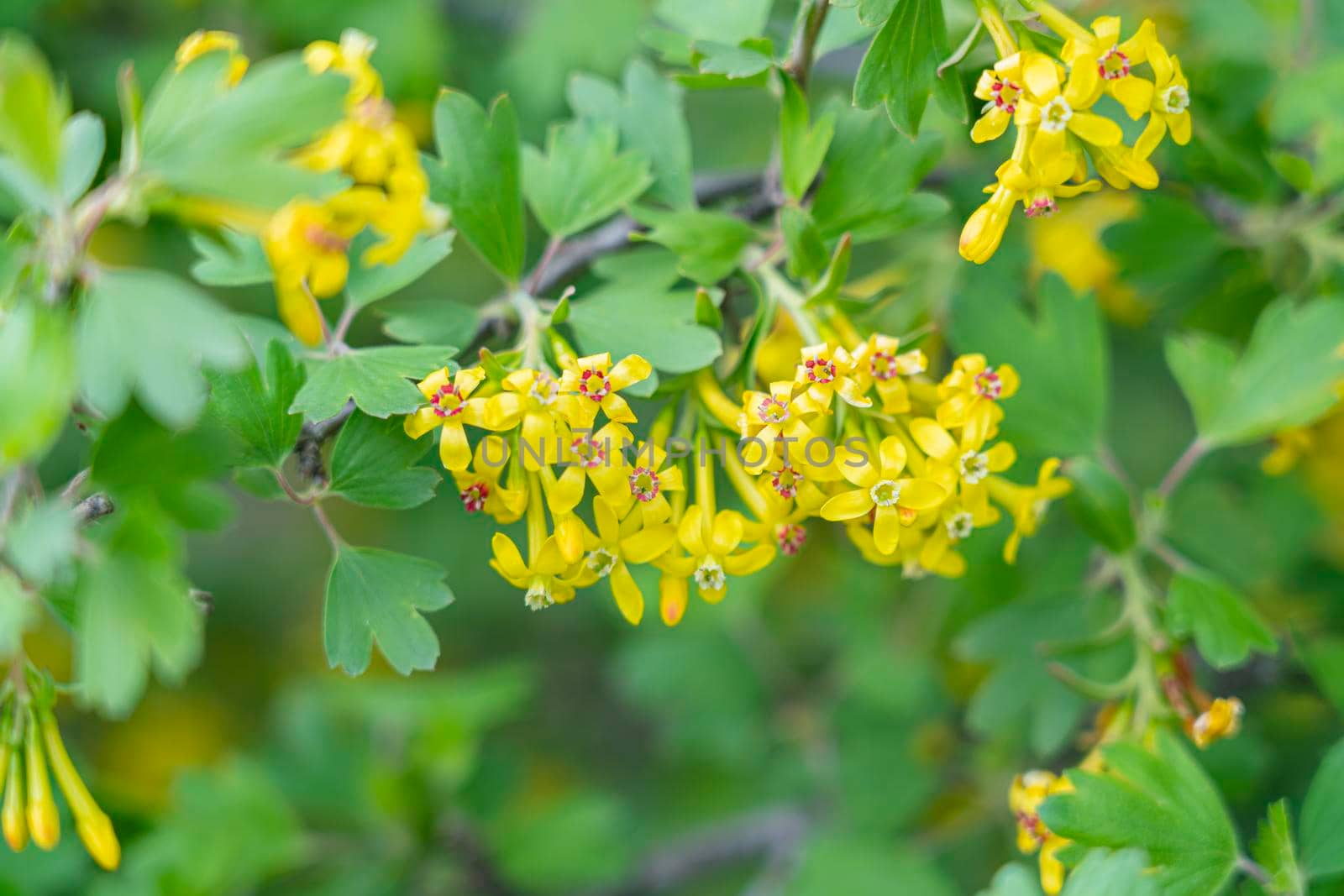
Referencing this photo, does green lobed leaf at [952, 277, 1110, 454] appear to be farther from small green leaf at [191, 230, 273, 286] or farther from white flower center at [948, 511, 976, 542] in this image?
small green leaf at [191, 230, 273, 286]

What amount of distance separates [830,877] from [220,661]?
167cm

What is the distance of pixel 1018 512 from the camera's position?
1.13m

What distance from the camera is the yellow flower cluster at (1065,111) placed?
889 millimetres

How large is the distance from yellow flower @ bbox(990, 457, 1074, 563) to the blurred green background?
→ 9.1 inches

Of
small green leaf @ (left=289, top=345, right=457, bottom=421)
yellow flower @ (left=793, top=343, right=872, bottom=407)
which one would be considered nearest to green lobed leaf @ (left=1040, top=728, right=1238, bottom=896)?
yellow flower @ (left=793, top=343, right=872, bottom=407)

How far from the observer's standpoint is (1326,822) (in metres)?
1.17

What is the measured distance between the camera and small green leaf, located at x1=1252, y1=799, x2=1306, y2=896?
108cm

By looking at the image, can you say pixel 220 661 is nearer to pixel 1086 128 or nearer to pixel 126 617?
pixel 126 617

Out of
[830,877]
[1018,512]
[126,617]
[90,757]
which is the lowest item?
[90,757]

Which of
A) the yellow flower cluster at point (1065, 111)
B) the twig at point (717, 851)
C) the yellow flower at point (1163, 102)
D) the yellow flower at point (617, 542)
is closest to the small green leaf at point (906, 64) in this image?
the yellow flower cluster at point (1065, 111)

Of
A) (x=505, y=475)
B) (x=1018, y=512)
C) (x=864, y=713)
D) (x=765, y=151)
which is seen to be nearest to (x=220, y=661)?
(x=864, y=713)

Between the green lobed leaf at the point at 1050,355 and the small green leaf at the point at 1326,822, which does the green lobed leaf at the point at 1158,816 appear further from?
the green lobed leaf at the point at 1050,355

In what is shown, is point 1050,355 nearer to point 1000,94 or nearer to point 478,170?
point 1000,94

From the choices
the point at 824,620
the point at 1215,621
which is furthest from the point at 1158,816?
the point at 824,620
